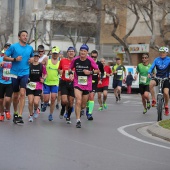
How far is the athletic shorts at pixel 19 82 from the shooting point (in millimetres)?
14938

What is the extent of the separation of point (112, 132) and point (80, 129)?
736mm

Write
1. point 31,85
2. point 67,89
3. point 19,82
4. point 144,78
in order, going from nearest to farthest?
point 19,82, point 31,85, point 67,89, point 144,78

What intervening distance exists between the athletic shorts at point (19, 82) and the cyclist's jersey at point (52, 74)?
7.25 ft

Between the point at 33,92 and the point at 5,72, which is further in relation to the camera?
the point at 33,92

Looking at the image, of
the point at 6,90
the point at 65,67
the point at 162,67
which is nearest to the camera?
the point at 6,90

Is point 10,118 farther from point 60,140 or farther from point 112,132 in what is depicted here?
point 60,140

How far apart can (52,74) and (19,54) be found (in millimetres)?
2718

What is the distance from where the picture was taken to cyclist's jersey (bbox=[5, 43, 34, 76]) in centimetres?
1489

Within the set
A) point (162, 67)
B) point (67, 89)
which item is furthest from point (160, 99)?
point (67, 89)

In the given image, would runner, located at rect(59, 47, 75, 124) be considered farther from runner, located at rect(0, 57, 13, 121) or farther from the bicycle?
the bicycle

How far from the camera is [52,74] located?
17.5 metres

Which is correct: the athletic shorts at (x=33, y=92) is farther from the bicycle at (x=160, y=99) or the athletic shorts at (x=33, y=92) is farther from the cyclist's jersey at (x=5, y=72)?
the bicycle at (x=160, y=99)

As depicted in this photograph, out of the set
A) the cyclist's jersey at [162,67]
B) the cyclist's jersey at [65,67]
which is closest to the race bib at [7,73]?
the cyclist's jersey at [65,67]

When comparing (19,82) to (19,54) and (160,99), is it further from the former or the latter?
(160,99)
